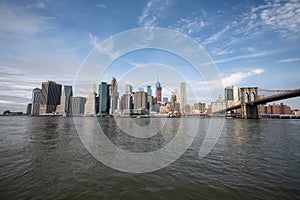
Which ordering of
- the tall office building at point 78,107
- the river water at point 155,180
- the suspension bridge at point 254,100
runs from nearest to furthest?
1. the river water at point 155,180
2. the suspension bridge at point 254,100
3. the tall office building at point 78,107

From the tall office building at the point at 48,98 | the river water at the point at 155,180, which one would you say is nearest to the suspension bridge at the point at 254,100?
the river water at the point at 155,180

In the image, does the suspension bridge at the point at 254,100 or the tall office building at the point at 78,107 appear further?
the tall office building at the point at 78,107

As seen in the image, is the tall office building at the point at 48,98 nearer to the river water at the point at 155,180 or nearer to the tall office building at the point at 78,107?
the tall office building at the point at 78,107

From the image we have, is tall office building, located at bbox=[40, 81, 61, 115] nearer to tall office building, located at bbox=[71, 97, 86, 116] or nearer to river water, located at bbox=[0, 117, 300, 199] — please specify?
tall office building, located at bbox=[71, 97, 86, 116]

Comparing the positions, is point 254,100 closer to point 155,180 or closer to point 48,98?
point 155,180

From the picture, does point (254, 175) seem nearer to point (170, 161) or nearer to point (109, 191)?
point (170, 161)

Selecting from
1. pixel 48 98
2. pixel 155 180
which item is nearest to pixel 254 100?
pixel 155 180

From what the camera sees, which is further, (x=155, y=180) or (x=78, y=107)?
(x=78, y=107)

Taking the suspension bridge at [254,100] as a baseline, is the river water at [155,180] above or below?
below

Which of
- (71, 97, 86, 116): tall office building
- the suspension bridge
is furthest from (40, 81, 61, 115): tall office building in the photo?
the suspension bridge

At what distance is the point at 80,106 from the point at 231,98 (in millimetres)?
166940

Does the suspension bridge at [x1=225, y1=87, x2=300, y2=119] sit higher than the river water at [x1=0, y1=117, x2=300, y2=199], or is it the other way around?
the suspension bridge at [x1=225, y1=87, x2=300, y2=119]

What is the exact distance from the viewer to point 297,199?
5453mm

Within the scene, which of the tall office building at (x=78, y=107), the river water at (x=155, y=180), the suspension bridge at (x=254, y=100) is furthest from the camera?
the tall office building at (x=78, y=107)
